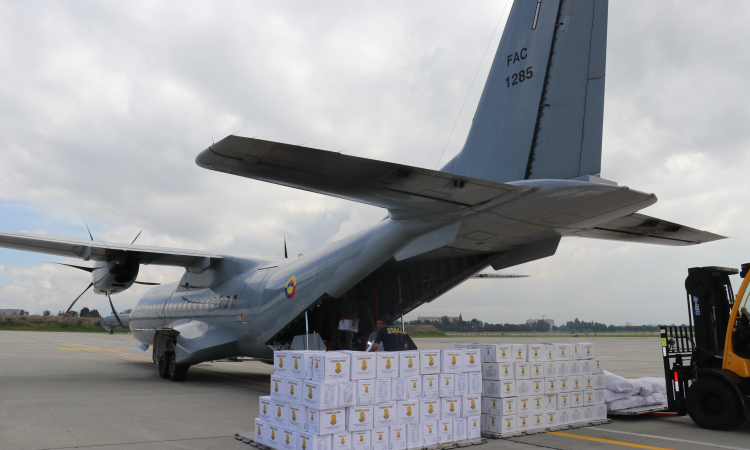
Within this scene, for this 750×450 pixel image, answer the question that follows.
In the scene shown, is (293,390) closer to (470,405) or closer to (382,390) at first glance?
(382,390)

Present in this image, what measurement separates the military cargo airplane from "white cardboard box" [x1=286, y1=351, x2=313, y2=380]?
2012 mm

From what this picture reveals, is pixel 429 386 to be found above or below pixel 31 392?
above

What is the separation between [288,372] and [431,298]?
538 cm

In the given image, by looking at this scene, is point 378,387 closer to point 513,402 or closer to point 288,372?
point 288,372

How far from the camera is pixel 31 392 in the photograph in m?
10.6

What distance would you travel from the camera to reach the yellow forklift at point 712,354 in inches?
275

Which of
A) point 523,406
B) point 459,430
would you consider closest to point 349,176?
point 459,430

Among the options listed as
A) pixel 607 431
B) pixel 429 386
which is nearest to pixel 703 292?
pixel 607 431

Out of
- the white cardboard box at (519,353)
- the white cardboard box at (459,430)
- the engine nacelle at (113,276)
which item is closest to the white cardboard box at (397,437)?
the white cardboard box at (459,430)

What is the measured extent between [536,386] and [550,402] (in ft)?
1.20

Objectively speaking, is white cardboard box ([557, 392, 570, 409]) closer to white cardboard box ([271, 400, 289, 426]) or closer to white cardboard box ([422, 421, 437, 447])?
white cardboard box ([422, 421, 437, 447])

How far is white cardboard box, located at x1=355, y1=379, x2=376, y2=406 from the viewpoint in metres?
5.66

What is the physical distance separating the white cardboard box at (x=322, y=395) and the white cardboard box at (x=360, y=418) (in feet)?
0.77

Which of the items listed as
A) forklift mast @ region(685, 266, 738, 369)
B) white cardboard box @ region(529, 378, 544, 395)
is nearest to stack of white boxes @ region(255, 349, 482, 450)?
white cardboard box @ region(529, 378, 544, 395)
